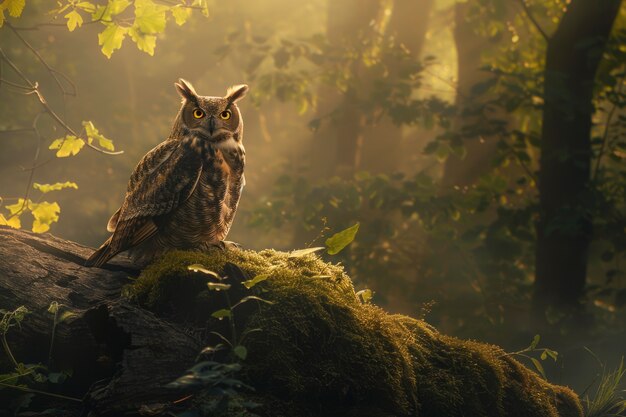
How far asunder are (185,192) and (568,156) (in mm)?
3596

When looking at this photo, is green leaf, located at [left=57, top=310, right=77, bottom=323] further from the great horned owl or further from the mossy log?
the great horned owl

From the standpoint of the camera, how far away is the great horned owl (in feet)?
10.9

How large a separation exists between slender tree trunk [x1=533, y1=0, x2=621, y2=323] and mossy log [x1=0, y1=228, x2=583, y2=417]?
2981mm

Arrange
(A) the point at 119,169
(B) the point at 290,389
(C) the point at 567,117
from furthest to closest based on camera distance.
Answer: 1. (A) the point at 119,169
2. (C) the point at 567,117
3. (B) the point at 290,389

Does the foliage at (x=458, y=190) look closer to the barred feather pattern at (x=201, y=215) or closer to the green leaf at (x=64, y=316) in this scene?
the barred feather pattern at (x=201, y=215)

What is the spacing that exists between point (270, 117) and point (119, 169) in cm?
993

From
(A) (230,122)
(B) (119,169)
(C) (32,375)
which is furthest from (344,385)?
(B) (119,169)

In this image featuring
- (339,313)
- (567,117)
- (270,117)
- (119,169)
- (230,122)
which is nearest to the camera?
(339,313)

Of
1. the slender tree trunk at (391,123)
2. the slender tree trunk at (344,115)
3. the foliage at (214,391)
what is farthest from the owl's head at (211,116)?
the slender tree trunk at (391,123)

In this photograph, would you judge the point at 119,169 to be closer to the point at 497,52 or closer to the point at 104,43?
the point at 497,52

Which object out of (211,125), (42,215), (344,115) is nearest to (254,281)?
(211,125)

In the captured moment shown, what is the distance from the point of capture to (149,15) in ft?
10.8

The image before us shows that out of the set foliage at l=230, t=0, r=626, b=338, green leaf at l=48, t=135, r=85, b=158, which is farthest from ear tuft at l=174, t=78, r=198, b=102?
foliage at l=230, t=0, r=626, b=338

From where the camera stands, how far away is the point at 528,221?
6.07 meters
